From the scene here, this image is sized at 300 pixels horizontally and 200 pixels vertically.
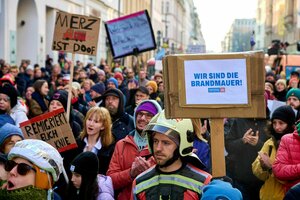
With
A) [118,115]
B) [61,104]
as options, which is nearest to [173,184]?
[118,115]

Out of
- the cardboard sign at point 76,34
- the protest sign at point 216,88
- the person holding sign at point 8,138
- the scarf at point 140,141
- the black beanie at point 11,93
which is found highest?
the cardboard sign at point 76,34

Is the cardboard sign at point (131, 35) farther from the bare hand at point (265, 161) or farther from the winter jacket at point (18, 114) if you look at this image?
the bare hand at point (265, 161)

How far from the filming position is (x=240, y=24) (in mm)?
168375

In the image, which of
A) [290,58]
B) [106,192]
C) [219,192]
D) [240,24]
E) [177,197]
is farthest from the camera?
[240,24]

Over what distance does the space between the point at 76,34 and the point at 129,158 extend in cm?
313

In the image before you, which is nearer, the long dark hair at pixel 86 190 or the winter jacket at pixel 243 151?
the long dark hair at pixel 86 190

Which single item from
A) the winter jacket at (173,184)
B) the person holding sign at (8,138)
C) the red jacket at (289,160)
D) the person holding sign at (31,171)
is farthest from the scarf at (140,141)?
the person holding sign at (31,171)

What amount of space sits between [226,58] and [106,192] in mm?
1549

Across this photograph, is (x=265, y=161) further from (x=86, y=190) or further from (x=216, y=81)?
(x=216, y=81)

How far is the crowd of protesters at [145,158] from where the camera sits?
3402 millimetres

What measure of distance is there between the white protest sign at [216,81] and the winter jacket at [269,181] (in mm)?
1897

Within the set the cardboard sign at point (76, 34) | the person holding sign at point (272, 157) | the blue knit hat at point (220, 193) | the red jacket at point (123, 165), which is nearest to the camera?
the blue knit hat at point (220, 193)

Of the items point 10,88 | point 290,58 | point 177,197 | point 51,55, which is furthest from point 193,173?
point 51,55

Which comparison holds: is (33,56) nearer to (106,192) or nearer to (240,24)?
(106,192)
